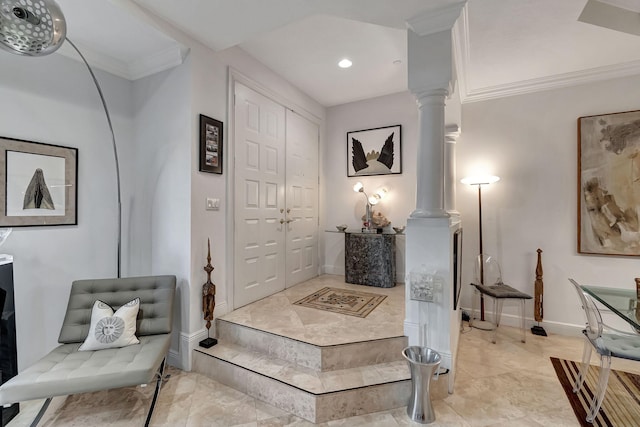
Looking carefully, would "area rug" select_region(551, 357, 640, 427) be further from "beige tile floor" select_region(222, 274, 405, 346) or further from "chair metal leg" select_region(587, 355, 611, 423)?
"beige tile floor" select_region(222, 274, 405, 346)

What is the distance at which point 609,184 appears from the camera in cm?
288

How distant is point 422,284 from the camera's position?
1986 millimetres

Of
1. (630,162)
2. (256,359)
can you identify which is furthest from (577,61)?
(256,359)

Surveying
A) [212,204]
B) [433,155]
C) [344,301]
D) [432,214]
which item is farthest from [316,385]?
[433,155]

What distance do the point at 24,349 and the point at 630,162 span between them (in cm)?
557

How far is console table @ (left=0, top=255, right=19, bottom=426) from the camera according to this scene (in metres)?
1.79

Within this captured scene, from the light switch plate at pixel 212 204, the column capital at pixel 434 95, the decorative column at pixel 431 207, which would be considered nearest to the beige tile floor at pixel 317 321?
the decorative column at pixel 431 207

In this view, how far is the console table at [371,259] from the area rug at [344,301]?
0.35 m

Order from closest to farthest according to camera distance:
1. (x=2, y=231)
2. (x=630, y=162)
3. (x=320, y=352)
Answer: (x=2, y=231)
(x=320, y=352)
(x=630, y=162)

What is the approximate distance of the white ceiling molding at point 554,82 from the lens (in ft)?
9.30

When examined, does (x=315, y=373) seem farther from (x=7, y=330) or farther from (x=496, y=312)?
(x=496, y=312)

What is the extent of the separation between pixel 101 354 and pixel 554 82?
15.8 feet

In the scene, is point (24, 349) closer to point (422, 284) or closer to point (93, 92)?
point (93, 92)

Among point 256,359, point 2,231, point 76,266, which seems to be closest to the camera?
point 2,231
